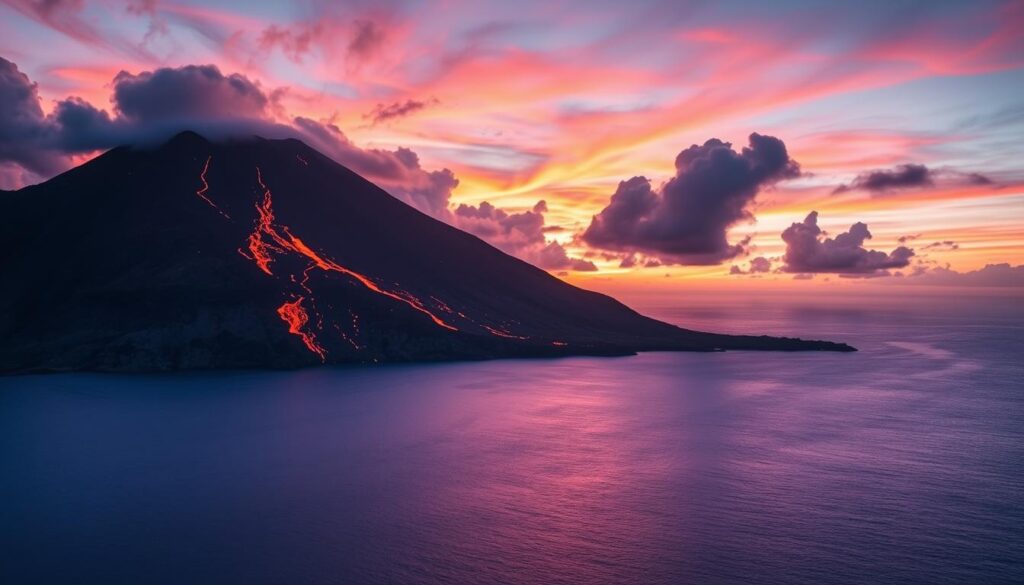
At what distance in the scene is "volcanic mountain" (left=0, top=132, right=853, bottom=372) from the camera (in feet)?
428

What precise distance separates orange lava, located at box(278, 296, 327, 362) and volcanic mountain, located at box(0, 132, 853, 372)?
302 mm

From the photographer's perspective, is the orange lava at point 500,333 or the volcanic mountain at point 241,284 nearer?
the volcanic mountain at point 241,284

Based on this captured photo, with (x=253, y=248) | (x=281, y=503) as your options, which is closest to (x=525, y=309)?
(x=253, y=248)

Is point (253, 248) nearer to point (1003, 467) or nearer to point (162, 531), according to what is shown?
point (162, 531)

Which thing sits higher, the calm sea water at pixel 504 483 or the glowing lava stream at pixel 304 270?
the glowing lava stream at pixel 304 270

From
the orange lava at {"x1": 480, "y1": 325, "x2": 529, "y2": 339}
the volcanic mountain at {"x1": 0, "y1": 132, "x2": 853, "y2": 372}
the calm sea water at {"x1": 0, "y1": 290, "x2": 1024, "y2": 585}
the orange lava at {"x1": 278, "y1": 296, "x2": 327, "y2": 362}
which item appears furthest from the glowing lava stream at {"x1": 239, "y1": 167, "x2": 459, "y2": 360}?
the calm sea water at {"x1": 0, "y1": 290, "x2": 1024, "y2": 585}

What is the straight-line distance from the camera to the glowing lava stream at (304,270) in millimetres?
137875

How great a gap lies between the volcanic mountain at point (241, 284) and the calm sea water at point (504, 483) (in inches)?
716

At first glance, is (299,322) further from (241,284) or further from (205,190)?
(205,190)

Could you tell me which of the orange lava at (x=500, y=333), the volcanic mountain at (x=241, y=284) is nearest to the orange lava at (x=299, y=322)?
the volcanic mountain at (x=241, y=284)

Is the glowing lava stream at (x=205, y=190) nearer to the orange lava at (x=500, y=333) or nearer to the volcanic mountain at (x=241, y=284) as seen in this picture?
the volcanic mountain at (x=241, y=284)

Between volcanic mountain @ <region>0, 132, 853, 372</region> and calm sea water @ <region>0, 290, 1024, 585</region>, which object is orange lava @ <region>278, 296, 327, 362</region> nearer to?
volcanic mountain @ <region>0, 132, 853, 372</region>

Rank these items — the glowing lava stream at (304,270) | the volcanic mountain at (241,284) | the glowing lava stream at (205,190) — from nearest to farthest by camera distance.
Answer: the volcanic mountain at (241,284), the glowing lava stream at (304,270), the glowing lava stream at (205,190)

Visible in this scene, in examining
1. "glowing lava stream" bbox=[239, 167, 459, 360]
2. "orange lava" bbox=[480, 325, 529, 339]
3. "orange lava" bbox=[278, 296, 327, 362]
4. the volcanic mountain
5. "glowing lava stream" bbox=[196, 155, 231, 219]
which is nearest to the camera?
the volcanic mountain
